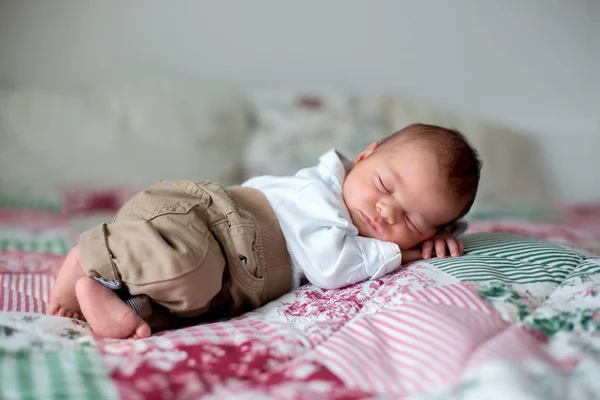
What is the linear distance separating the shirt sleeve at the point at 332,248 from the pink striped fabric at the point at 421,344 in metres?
0.18

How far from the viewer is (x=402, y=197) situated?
1137mm

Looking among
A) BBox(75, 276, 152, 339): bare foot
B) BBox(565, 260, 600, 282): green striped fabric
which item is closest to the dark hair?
BBox(565, 260, 600, 282): green striped fabric

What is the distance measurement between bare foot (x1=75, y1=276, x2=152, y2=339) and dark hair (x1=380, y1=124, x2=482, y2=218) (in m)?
0.58

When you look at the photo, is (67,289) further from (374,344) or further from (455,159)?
(455,159)

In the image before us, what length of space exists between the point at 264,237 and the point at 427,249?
0.31 metres

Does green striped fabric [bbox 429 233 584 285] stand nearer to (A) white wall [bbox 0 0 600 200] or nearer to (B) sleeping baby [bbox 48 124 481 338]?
(B) sleeping baby [bbox 48 124 481 338]

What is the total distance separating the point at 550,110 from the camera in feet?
9.36

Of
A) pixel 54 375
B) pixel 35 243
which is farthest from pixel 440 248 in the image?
pixel 35 243

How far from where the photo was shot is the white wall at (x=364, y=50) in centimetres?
226

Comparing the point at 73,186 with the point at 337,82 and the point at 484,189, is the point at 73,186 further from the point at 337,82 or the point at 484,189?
the point at 484,189

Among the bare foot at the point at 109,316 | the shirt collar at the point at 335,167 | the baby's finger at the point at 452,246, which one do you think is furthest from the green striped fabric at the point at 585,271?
the bare foot at the point at 109,316

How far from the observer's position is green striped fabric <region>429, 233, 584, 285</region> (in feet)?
3.34

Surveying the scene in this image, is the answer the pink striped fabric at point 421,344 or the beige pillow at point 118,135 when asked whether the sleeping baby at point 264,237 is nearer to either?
the pink striped fabric at point 421,344

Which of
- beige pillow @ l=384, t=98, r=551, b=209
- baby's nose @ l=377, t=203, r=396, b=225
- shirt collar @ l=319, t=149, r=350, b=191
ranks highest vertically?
shirt collar @ l=319, t=149, r=350, b=191
